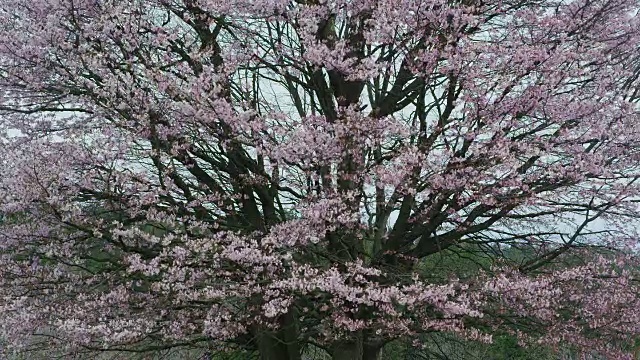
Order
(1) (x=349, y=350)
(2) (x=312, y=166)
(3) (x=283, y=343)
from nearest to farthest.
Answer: (2) (x=312, y=166), (1) (x=349, y=350), (3) (x=283, y=343)

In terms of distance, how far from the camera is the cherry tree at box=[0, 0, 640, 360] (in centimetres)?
628

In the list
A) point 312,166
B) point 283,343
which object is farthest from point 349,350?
point 312,166

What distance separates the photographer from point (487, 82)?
6.52 m

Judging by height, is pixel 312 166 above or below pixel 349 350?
above

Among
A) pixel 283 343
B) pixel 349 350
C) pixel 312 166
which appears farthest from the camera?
pixel 283 343

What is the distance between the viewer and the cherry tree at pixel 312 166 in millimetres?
6277

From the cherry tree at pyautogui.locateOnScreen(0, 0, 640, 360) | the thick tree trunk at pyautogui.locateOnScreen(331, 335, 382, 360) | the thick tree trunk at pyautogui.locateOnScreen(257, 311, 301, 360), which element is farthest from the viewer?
the thick tree trunk at pyautogui.locateOnScreen(257, 311, 301, 360)

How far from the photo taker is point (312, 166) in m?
6.72

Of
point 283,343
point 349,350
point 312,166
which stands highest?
point 312,166

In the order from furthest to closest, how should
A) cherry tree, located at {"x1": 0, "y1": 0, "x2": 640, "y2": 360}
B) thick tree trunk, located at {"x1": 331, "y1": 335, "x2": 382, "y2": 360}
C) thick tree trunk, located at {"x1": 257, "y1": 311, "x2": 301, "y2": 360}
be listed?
thick tree trunk, located at {"x1": 257, "y1": 311, "x2": 301, "y2": 360} → thick tree trunk, located at {"x1": 331, "y1": 335, "x2": 382, "y2": 360} → cherry tree, located at {"x1": 0, "y1": 0, "x2": 640, "y2": 360}

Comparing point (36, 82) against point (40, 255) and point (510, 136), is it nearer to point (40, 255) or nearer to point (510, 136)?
point (40, 255)

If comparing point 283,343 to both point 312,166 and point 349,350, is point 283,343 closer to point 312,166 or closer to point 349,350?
point 349,350

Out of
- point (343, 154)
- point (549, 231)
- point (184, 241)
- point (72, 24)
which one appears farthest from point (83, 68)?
point (549, 231)

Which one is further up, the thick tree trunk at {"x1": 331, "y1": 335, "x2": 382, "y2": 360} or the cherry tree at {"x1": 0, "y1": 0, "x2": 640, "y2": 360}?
the cherry tree at {"x1": 0, "y1": 0, "x2": 640, "y2": 360}
